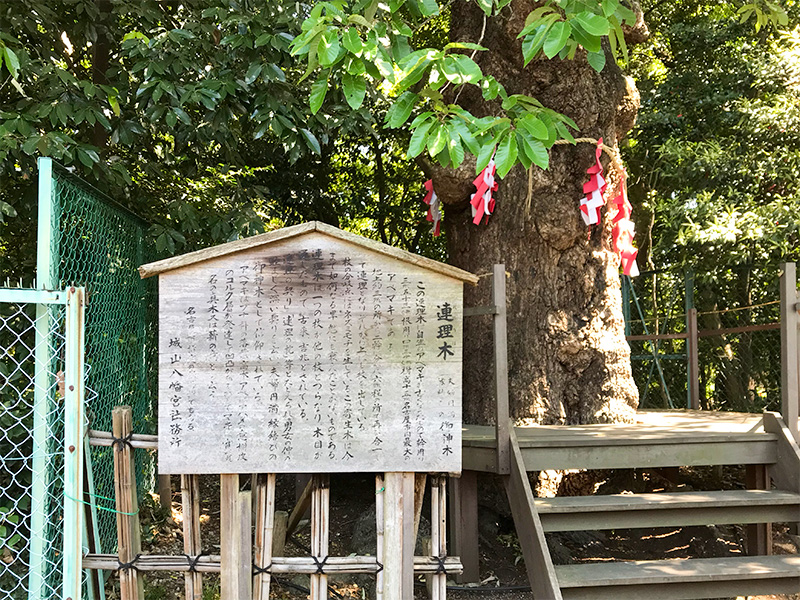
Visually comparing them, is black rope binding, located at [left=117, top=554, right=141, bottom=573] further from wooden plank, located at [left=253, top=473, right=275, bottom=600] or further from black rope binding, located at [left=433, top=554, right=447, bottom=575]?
black rope binding, located at [left=433, top=554, right=447, bottom=575]

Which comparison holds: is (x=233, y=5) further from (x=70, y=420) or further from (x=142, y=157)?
(x=70, y=420)

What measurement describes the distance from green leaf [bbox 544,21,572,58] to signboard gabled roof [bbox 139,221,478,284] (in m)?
0.93

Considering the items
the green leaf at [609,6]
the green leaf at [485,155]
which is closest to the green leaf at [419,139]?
the green leaf at [485,155]

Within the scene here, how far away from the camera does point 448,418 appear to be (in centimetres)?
305

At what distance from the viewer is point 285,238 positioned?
300 cm

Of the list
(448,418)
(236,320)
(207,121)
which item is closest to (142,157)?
(207,121)

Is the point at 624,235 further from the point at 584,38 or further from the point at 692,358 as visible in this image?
the point at 584,38

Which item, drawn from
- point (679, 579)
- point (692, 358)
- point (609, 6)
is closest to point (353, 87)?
point (609, 6)

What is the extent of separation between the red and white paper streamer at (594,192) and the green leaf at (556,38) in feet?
9.50

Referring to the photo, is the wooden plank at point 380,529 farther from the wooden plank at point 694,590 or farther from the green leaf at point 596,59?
the green leaf at point 596,59

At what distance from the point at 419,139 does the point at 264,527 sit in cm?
178

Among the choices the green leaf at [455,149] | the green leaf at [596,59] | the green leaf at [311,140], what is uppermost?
the green leaf at [311,140]

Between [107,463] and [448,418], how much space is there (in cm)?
238

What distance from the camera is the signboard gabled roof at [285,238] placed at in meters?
2.93
